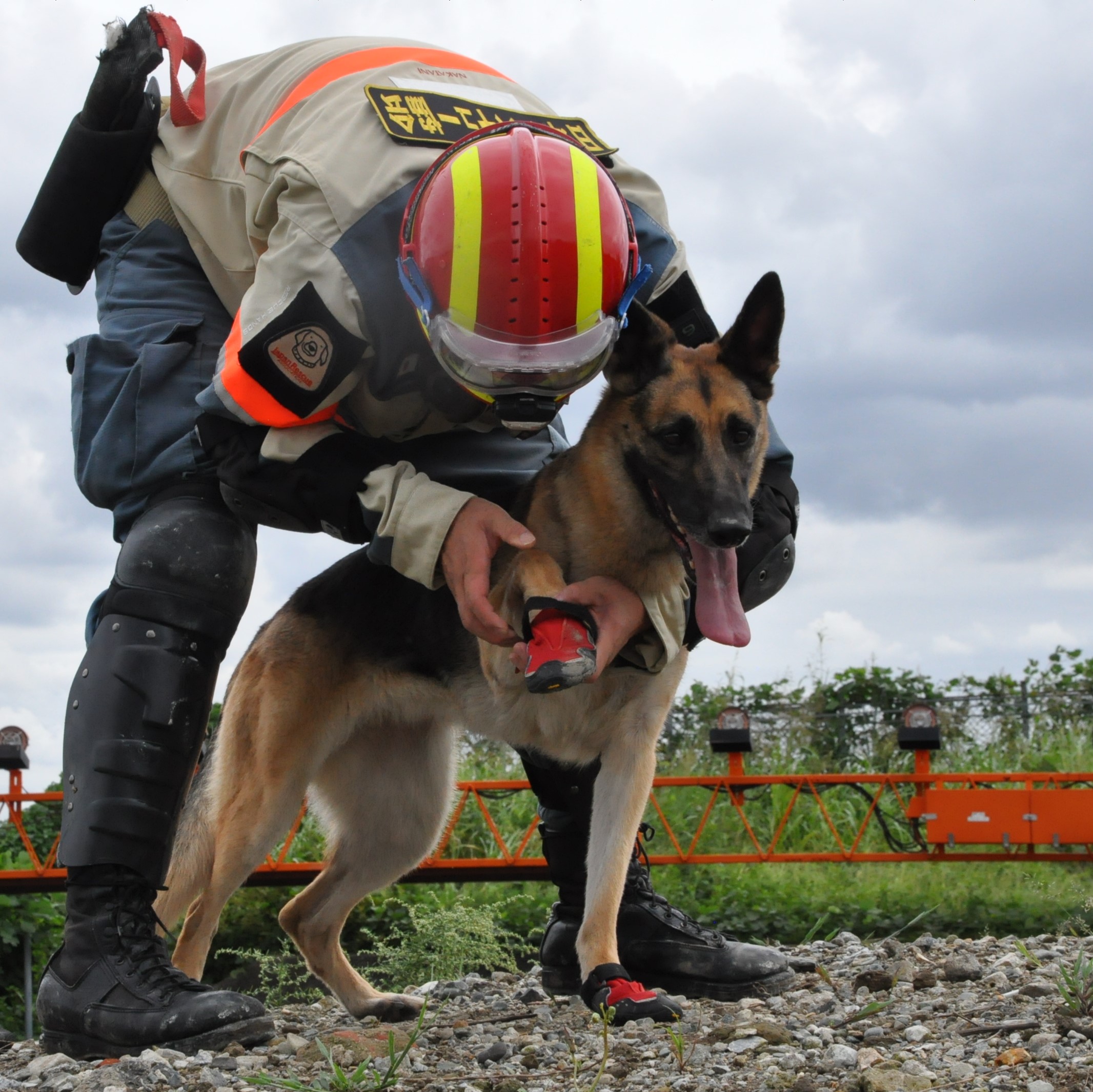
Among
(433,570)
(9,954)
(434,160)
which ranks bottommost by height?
(9,954)

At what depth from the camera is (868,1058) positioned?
8.32 ft

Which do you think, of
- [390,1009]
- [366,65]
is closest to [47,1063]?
[390,1009]

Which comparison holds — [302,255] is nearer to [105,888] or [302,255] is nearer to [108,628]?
[108,628]

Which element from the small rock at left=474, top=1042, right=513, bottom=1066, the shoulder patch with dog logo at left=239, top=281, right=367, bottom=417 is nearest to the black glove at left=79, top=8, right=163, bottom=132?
the shoulder patch with dog logo at left=239, top=281, right=367, bottom=417

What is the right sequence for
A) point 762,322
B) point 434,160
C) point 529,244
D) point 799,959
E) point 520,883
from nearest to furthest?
point 529,244 → point 434,160 → point 762,322 → point 799,959 → point 520,883

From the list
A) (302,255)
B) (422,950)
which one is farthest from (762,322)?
(422,950)

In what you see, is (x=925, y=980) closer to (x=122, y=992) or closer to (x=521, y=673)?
(x=521, y=673)

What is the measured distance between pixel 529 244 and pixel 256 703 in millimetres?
1758

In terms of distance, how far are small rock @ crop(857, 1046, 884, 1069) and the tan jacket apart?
1042 mm

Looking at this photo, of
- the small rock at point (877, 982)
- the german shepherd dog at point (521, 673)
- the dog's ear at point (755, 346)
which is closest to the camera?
the german shepherd dog at point (521, 673)

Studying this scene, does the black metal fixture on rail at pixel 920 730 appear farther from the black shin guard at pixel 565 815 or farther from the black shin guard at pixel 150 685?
the black shin guard at pixel 150 685

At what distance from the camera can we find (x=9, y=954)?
8211 millimetres

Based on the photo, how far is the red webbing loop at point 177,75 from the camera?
331 cm

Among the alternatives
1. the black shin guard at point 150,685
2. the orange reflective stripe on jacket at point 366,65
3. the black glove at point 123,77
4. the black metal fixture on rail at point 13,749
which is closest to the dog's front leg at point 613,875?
the black shin guard at point 150,685
